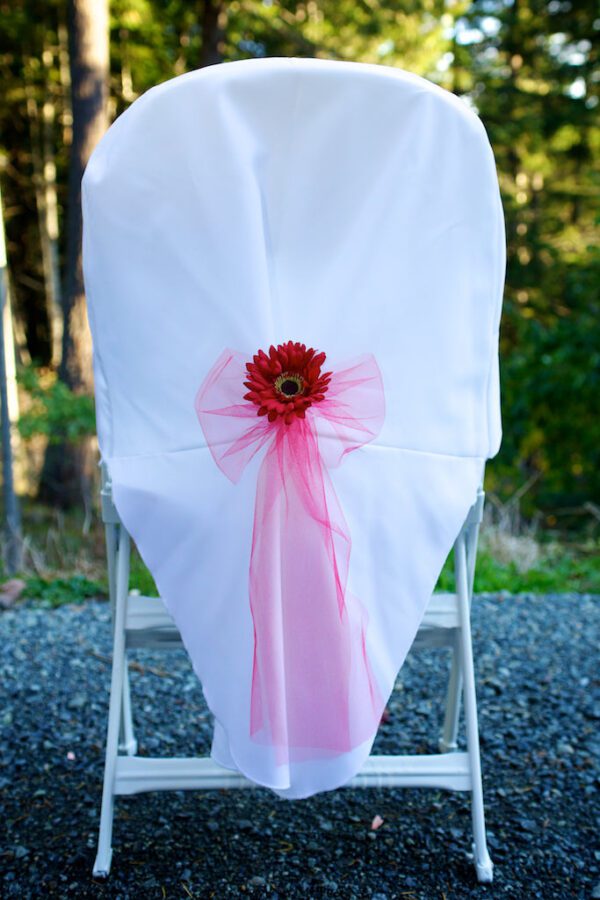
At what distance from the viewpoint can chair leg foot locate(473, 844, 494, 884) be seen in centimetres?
174

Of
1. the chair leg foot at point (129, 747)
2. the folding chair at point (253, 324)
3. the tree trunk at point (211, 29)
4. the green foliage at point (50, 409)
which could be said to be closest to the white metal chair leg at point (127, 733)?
the chair leg foot at point (129, 747)

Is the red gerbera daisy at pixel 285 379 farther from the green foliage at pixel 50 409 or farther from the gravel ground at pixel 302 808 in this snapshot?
the green foliage at pixel 50 409

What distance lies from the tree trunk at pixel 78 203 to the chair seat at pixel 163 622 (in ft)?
16.3

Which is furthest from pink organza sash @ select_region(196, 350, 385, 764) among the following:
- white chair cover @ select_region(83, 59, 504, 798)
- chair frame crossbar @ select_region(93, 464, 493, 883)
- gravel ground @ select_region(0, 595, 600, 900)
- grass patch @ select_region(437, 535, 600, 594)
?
grass patch @ select_region(437, 535, 600, 594)

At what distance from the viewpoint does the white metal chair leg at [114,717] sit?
1.73 metres

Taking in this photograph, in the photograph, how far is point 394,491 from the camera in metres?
1.54

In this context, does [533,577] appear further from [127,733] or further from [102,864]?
[102,864]

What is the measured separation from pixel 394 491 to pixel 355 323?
34cm

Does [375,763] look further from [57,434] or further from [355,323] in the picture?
[57,434]

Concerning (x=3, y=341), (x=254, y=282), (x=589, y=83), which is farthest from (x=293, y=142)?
(x=589, y=83)

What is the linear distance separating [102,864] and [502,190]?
10863mm

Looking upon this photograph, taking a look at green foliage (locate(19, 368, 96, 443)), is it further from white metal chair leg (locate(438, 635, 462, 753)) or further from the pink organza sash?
the pink organza sash

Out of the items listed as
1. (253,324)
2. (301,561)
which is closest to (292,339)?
(253,324)

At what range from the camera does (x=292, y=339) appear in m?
1.53
